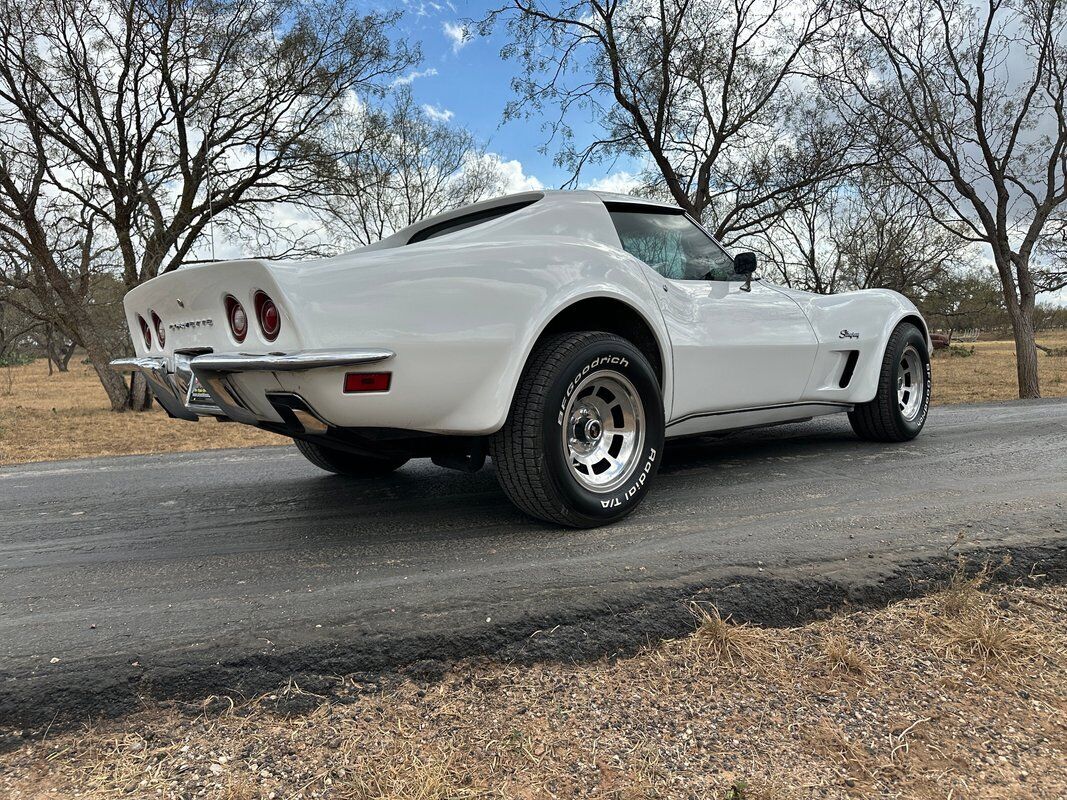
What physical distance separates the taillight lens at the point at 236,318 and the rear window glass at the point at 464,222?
1.12 meters

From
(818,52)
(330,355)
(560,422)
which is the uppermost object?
(818,52)

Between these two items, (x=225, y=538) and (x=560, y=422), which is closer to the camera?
(x=560, y=422)

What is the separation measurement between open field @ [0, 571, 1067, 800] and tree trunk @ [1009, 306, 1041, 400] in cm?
1379

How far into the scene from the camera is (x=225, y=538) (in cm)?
289

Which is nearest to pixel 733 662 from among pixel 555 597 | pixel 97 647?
pixel 555 597

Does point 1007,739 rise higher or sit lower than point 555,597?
lower

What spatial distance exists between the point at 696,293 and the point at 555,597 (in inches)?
75.6

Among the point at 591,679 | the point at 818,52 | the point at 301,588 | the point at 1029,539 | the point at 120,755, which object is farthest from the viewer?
the point at 818,52

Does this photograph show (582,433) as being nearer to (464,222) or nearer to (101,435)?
(464,222)

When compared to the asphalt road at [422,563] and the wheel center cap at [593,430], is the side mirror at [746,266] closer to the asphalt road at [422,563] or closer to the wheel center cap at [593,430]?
the asphalt road at [422,563]

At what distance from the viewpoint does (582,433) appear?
286 cm

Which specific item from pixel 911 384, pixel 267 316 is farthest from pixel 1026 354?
pixel 267 316

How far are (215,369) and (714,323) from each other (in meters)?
2.35

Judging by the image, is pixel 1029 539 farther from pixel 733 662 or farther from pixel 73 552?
pixel 73 552
